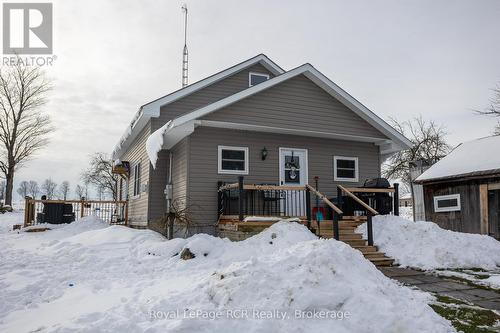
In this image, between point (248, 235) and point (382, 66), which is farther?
point (382, 66)

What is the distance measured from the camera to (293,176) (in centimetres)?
1141

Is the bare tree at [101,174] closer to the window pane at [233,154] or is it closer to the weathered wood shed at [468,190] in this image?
the window pane at [233,154]

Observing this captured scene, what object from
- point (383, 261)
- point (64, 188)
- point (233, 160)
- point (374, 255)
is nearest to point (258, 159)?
point (233, 160)

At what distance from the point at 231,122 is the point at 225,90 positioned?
3.97 metres

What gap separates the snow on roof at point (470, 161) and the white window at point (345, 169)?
12.1ft

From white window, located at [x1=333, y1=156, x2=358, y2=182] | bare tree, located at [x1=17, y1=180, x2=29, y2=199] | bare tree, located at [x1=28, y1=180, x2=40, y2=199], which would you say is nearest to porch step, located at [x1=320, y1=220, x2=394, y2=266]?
white window, located at [x1=333, y1=156, x2=358, y2=182]

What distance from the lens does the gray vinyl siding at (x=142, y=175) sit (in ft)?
41.6

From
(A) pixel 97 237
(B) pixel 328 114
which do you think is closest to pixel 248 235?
(A) pixel 97 237

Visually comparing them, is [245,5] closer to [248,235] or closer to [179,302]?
[248,235]

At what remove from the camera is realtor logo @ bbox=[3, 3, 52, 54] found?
11688 mm

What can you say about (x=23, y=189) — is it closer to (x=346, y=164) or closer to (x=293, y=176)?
(x=293, y=176)

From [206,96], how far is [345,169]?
562cm

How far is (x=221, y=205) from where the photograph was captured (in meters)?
10.3

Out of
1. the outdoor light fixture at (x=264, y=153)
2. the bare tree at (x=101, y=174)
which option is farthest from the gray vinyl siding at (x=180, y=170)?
the bare tree at (x=101, y=174)
